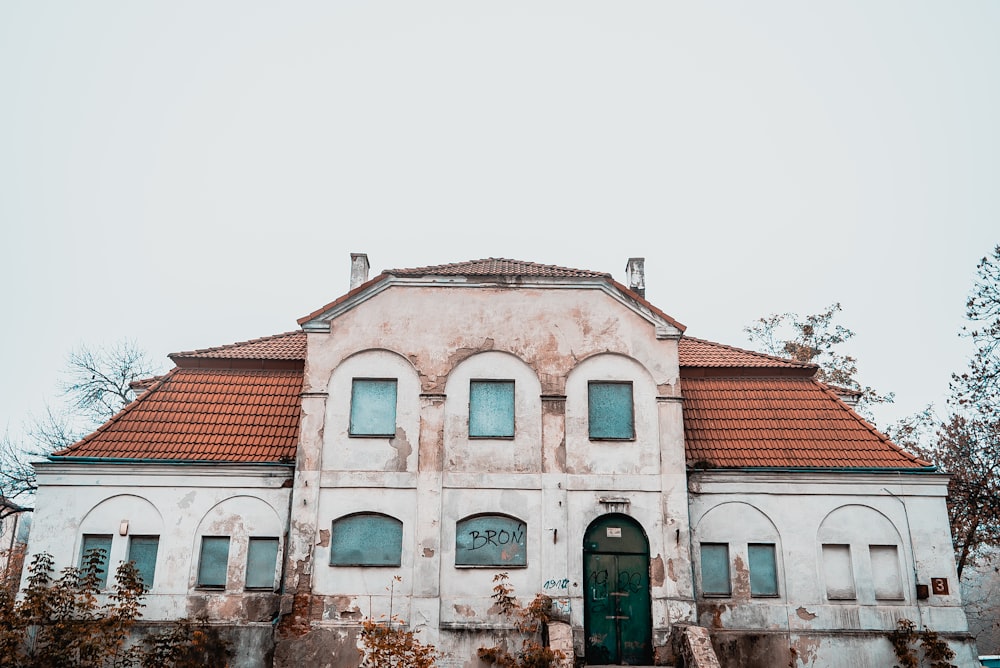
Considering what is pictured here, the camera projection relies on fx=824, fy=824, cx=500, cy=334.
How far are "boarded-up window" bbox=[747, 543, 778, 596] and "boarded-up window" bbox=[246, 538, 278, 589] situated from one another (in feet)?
33.4

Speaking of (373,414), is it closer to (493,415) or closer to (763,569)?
(493,415)

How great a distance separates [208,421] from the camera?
1886 cm

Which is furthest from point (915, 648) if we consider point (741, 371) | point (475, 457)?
point (475, 457)

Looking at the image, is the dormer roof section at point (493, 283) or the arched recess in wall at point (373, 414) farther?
the dormer roof section at point (493, 283)

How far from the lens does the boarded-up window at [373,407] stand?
17.8 metres

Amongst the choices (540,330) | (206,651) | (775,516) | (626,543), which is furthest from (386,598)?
(775,516)

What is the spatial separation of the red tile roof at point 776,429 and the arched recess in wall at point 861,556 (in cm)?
116

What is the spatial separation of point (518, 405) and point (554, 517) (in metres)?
2.49

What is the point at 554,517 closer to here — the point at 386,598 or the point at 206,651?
the point at 386,598

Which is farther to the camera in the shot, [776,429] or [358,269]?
[358,269]

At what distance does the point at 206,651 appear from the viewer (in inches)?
655

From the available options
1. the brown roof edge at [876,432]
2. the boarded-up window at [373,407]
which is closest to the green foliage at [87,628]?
the boarded-up window at [373,407]

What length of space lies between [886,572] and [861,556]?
63 centimetres

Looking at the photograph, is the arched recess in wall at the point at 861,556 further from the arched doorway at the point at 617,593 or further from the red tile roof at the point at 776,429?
the arched doorway at the point at 617,593
